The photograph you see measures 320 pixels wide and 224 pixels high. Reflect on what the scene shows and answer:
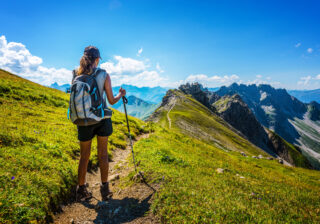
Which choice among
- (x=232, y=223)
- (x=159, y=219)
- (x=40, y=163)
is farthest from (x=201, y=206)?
(x=40, y=163)

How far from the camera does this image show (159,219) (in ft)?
17.1

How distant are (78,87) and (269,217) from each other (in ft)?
25.1

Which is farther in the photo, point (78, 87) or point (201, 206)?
point (201, 206)

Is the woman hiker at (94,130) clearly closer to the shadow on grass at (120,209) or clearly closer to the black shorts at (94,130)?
the black shorts at (94,130)

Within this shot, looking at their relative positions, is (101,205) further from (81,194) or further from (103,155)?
(103,155)

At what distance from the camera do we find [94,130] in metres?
A: 6.01

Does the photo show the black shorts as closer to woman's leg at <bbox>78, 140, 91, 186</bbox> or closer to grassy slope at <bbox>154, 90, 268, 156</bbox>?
woman's leg at <bbox>78, 140, 91, 186</bbox>

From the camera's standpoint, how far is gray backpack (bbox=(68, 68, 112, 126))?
522 centimetres

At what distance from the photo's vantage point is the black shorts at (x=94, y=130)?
572 cm

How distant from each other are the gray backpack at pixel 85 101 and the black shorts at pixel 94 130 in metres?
0.36

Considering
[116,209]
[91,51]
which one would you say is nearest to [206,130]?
[116,209]

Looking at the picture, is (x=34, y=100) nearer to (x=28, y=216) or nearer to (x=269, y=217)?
(x=28, y=216)

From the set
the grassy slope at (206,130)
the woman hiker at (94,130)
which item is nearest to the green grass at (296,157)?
the grassy slope at (206,130)

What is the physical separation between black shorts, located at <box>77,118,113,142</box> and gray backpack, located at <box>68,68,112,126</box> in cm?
36
